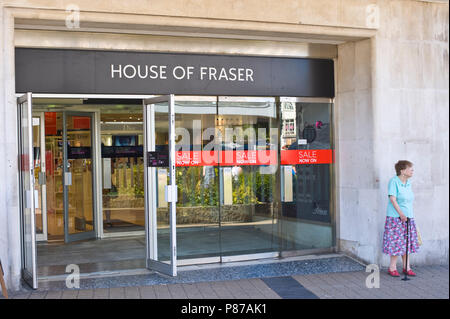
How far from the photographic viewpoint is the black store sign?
6848 mm

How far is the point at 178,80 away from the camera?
24.5ft

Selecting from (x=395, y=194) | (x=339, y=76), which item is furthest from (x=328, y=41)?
(x=395, y=194)

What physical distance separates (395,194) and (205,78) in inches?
120

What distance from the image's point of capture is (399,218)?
6.96 meters

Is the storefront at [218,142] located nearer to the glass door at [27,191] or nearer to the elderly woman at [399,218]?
the glass door at [27,191]

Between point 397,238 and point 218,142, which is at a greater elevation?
point 218,142

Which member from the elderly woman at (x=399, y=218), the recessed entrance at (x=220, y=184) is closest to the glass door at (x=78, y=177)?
the recessed entrance at (x=220, y=184)

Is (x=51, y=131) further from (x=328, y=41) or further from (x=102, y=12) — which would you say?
(x=328, y=41)

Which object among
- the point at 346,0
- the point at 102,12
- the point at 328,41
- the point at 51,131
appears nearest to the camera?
the point at 102,12

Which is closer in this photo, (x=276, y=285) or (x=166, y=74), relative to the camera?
(x=276, y=285)

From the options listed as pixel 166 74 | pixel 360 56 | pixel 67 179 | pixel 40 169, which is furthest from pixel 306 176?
pixel 40 169

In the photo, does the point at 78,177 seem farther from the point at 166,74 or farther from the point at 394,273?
the point at 394,273

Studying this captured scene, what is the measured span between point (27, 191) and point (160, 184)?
5.67 ft
